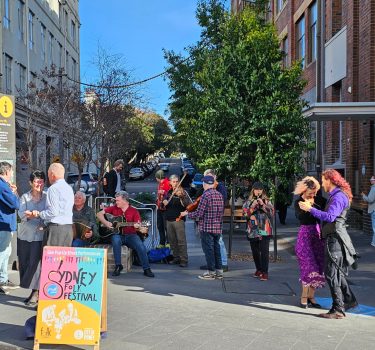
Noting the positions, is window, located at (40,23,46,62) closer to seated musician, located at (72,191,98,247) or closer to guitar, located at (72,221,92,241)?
seated musician, located at (72,191,98,247)

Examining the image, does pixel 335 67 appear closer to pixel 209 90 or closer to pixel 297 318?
pixel 209 90

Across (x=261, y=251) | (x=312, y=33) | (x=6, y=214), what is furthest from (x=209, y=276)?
(x=312, y=33)

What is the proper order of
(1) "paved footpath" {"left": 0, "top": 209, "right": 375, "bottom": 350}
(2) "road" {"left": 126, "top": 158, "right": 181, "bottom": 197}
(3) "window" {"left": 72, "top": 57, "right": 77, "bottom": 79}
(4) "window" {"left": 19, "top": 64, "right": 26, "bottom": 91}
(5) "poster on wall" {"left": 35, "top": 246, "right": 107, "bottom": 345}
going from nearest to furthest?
(5) "poster on wall" {"left": 35, "top": 246, "right": 107, "bottom": 345} < (1) "paved footpath" {"left": 0, "top": 209, "right": 375, "bottom": 350} < (4) "window" {"left": 19, "top": 64, "right": 26, "bottom": 91} < (2) "road" {"left": 126, "top": 158, "right": 181, "bottom": 197} < (3) "window" {"left": 72, "top": 57, "right": 77, "bottom": 79}

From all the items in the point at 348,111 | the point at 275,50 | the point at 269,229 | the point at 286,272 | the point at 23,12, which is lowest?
the point at 286,272

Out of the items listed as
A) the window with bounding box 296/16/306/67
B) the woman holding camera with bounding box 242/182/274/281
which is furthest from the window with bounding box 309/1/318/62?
the woman holding camera with bounding box 242/182/274/281

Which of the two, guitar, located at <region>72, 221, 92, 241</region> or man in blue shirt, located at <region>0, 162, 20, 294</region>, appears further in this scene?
guitar, located at <region>72, 221, 92, 241</region>

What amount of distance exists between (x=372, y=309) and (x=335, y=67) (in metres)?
12.2

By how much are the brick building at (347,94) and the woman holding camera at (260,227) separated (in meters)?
3.51

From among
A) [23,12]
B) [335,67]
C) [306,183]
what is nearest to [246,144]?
[306,183]

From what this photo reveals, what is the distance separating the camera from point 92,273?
5.40 m

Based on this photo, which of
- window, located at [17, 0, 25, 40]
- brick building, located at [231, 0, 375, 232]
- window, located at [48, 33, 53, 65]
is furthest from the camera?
window, located at [48, 33, 53, 65]

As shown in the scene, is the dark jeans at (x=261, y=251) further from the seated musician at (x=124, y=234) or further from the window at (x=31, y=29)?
the window at (x=31, y=29)

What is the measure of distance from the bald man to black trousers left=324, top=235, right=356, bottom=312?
10.6 feet

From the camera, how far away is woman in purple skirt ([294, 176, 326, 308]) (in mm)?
6797
